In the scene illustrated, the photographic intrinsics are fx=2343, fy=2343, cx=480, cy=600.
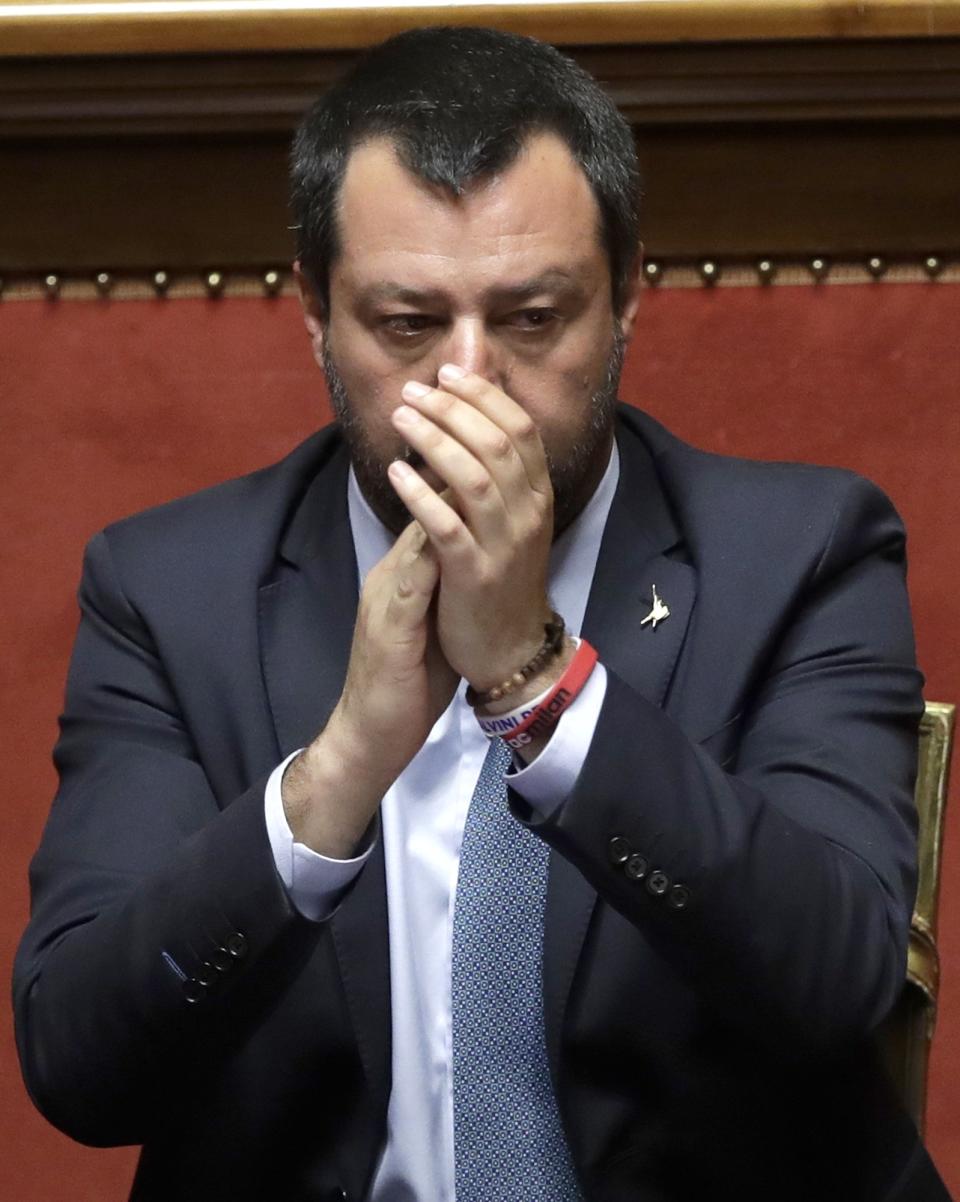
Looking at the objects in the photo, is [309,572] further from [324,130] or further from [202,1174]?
[202,1174]

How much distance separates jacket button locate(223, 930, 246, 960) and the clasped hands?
0.21ft

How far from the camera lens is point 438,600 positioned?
1310 millimetres

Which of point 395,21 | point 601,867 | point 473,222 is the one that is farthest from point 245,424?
point 601,867

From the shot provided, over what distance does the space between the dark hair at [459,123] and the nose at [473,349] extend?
83 millimetres

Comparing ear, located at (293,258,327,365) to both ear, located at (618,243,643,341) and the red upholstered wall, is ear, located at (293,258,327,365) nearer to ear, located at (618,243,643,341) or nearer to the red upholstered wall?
ear, located at (618,243,643,341)

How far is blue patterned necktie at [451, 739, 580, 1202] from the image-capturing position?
1.43 metres

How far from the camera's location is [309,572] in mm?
1575

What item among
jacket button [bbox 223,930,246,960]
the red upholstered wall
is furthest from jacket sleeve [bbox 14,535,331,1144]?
the red upholstered wall

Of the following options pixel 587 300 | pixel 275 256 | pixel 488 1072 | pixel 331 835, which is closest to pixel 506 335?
pixel 587 300

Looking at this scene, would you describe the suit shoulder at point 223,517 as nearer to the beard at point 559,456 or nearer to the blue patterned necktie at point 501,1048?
the beard at point 559,456

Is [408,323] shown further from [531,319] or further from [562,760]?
[562,760]

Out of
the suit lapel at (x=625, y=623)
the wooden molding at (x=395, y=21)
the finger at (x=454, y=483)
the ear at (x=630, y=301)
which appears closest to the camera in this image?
the finger at (x=454, y=483)

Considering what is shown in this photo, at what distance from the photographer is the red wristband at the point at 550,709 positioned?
126 cm

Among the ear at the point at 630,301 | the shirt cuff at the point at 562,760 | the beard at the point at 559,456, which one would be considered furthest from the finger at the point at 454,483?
the ear at the point at 630,301
